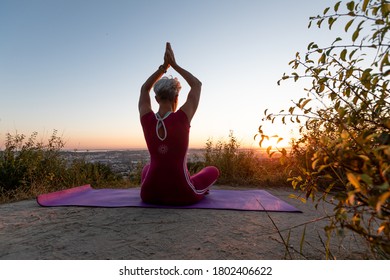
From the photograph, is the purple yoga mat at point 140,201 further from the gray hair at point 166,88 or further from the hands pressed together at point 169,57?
the hands pressed together at point 169,57

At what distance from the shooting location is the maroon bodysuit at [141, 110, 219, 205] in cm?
317

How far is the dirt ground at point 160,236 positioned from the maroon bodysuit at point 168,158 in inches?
10.2

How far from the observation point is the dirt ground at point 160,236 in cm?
187

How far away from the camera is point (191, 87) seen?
134 inches

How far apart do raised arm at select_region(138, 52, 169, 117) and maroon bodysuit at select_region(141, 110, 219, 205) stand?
0.14 metres

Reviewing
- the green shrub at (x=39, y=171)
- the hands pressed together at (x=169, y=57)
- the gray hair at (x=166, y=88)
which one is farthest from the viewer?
the green shrub at (x=39, y=171)

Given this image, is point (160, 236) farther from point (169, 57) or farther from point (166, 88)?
point (169, 57)

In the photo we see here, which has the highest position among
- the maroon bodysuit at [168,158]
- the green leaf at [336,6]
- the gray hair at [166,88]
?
the gray hair at [166,88]

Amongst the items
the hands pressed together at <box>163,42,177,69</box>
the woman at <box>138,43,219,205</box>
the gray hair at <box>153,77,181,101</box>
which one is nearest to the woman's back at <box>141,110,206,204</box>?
the woman at <box>138,43,219,205</box>

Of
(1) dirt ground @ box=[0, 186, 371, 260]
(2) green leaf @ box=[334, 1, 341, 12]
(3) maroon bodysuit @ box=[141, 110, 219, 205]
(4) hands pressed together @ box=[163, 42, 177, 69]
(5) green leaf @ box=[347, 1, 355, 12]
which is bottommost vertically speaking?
(1) dirt ground @ box=[0, 186, 371, 260]

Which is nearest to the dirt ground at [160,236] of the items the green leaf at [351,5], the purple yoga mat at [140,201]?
the purple yoga mat at [140,201]

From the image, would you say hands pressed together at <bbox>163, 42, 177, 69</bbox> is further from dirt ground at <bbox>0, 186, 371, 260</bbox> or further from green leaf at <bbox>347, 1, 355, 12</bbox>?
green leaf at <bbox>347, 1, 355, 12</bbox>

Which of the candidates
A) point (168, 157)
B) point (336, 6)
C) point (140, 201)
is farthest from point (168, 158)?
point (336, 6)

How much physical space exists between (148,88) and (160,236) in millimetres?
1932
